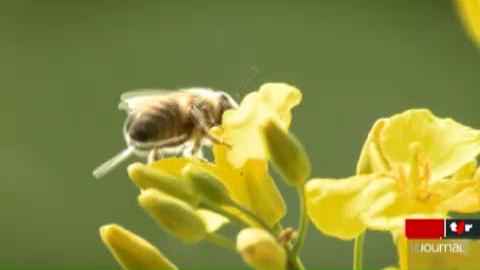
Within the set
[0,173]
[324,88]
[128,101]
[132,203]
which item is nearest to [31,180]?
[0,173]

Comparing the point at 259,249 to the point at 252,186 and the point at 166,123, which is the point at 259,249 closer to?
the point at 252,186

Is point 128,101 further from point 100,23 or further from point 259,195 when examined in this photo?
point 100,23

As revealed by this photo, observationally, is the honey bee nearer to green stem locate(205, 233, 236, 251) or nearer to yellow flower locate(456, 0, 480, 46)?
green stem locate(205, 233, 236, 251)

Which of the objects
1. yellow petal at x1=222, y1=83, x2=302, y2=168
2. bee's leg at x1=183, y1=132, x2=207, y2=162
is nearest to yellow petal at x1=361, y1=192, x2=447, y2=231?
yellow petal at x1=222, y1=83, x2=302, y2=168

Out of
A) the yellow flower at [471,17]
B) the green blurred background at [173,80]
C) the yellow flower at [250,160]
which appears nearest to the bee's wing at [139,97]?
the yellow flower at [250,160]

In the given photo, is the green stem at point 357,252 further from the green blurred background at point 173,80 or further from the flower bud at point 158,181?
the green blurred background at point 173,80
